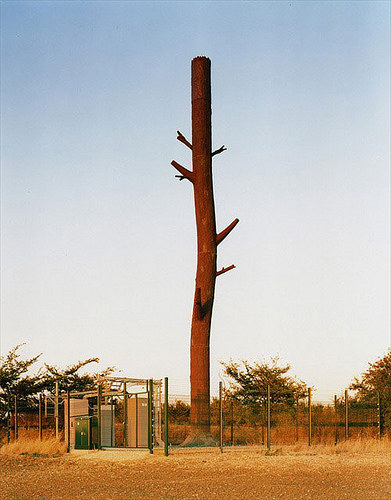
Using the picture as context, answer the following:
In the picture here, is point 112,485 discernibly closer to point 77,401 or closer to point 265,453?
point 265,453

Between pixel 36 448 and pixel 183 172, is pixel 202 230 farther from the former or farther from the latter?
pixel 36 448

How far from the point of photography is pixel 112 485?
1573 centimetres

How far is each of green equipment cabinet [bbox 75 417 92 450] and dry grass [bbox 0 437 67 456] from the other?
0.84 meters

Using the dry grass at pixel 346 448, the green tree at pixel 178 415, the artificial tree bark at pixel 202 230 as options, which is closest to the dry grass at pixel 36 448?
the green tree at pixel 178 415

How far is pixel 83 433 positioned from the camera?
2522cm

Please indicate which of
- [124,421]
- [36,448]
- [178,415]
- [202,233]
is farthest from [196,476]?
[178,415]

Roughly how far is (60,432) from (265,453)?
10998 mm

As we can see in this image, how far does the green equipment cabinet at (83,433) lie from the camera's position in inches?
979

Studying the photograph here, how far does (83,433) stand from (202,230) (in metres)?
8.17

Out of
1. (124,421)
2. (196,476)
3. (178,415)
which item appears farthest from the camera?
(178,415)

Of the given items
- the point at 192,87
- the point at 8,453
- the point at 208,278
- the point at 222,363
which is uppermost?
the point at 192,87

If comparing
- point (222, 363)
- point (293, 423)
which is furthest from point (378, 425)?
point (222, 363)

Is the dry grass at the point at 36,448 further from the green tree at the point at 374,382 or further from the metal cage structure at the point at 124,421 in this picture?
the green tree at the point at 374,382

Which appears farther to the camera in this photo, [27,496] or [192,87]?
[192,87]
